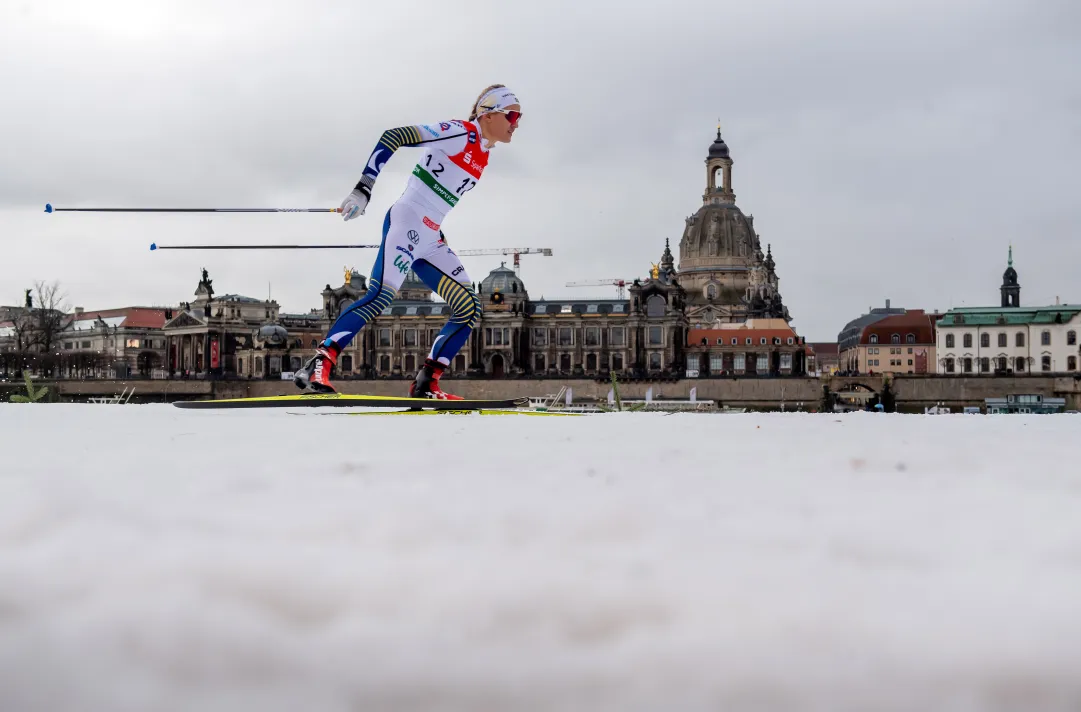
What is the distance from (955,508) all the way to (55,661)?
76.9 inches

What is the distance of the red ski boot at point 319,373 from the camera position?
11.1 metres

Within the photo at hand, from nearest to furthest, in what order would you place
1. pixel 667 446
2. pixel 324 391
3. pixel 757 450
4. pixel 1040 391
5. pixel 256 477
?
pixel 256 477
pixel 757 450
pixel 667 446
pixel 324 391
pixel 1040 391

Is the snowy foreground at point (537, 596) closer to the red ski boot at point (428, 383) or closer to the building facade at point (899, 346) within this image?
the red ski boot at point (428, 383)

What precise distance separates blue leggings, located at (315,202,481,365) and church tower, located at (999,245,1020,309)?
9136cm

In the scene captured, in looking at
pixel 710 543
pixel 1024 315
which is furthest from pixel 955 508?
pixel 1024 315

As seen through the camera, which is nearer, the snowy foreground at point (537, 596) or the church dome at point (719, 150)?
the snowy foreground at point (537, 596)

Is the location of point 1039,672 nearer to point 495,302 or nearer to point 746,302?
point 495,302

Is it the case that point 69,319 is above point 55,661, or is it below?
above

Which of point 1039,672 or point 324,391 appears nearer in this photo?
point 1039,672

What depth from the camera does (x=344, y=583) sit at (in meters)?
1.50

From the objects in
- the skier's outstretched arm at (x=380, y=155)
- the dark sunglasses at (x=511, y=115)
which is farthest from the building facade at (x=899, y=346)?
the skier's outstretched arm at (x=380, y=155)

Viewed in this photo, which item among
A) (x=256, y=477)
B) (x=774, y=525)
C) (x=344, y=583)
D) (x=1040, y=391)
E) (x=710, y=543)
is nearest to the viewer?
(x=344, y=583)

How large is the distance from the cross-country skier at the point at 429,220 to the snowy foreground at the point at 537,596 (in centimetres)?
860

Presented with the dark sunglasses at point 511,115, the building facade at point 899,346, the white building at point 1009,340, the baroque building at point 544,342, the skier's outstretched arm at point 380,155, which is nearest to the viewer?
the skier's outstretched arm at point 380,155
